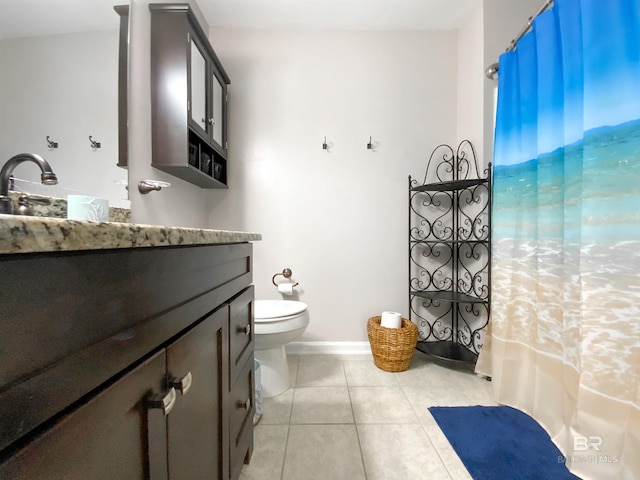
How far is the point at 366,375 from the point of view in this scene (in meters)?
1.55

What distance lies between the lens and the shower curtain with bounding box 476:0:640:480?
770 millimetres

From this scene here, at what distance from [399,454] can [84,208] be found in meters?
1.41

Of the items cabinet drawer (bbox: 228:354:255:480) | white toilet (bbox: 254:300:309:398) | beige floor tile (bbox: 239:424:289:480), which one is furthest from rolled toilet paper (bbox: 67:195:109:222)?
beige floor tile (bbox: 239:424:289:480)

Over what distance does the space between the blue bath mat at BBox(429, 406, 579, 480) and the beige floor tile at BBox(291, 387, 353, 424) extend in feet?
1.42

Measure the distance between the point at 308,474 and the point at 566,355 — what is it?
1072 mm

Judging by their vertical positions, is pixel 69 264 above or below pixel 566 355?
above

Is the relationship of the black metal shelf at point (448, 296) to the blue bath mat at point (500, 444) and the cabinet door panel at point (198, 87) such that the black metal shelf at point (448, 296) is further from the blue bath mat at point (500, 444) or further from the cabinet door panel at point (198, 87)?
the cabinet door panel at point (198, 87)

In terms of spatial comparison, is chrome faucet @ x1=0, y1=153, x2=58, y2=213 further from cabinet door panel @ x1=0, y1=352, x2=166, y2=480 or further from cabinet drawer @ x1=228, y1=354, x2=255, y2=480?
cabinet drawer @ x1=228, y1=354, x2=255, y2=480

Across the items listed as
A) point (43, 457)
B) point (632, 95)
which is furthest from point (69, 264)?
point (632, 95)

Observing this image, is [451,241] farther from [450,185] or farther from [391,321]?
[391,321]

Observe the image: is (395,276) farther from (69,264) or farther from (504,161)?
(69,264)

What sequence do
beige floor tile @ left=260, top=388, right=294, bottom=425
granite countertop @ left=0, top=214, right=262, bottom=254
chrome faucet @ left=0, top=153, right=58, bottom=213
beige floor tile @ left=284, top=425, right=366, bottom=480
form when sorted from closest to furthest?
1. granite countertop @ left=0, top=214, right=262, bottom=254
2. chrome faucet @ left=0, top=153, right=58, bottom=213
3. beige floor tile @ left=284, top=425, right=366, bottom=480
4. beige floor tile @ left=260, top=388, right=294, bottom=425

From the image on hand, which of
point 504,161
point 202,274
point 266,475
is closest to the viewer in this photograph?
point 202,274

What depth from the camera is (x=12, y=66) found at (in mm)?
704
